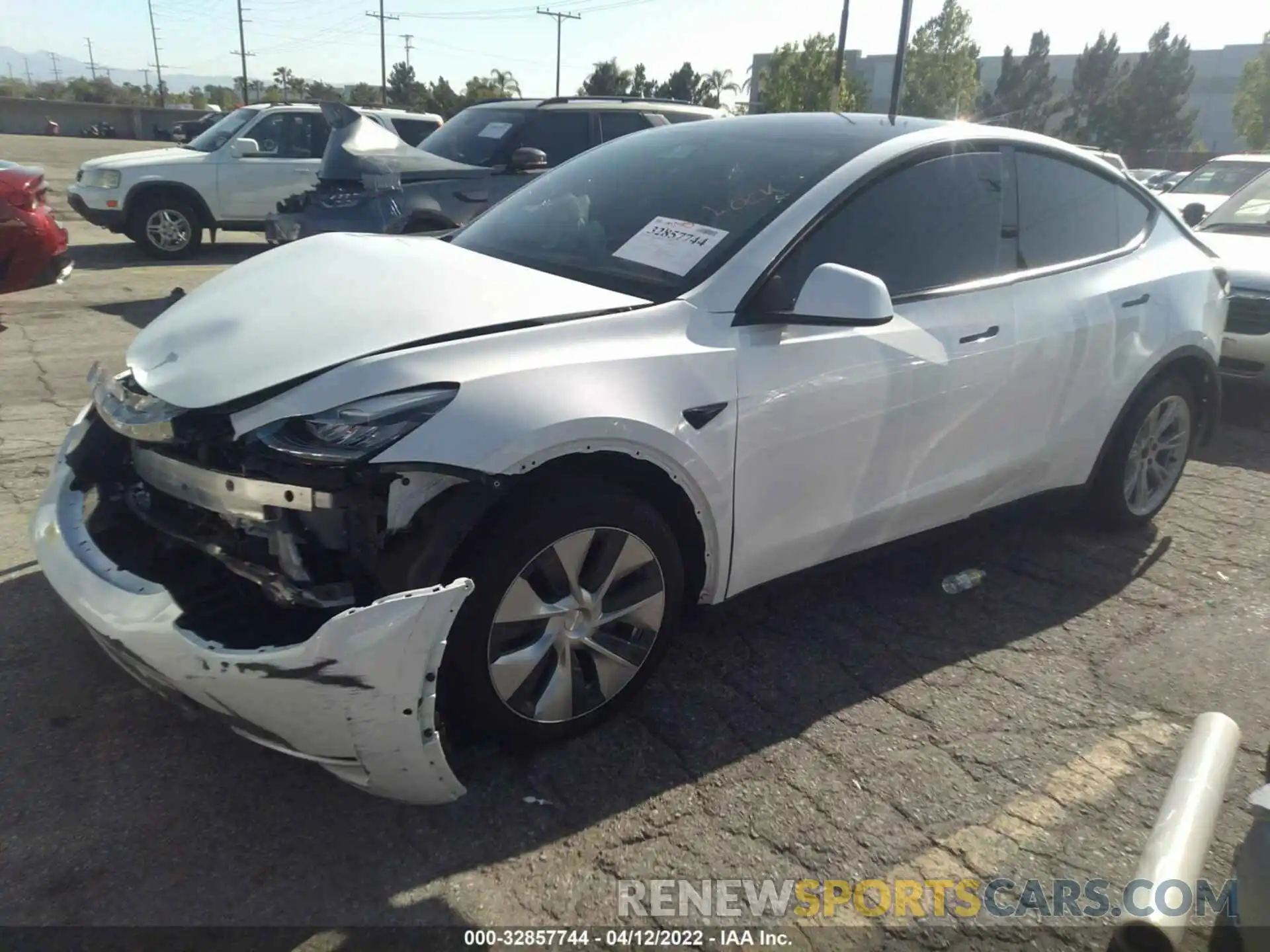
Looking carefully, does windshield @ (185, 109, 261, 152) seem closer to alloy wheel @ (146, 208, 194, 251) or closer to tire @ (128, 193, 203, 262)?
tire @ (128, 193, 203, 262)

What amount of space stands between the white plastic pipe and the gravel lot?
27 centimetres

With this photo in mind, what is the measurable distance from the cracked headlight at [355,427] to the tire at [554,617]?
32 centimetres

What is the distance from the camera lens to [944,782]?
2.77 metres

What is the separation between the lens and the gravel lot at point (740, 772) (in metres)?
2.28

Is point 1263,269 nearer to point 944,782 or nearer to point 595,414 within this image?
point 944,782

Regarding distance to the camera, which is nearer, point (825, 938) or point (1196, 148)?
point (825, 938)

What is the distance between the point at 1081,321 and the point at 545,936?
296 centimetres

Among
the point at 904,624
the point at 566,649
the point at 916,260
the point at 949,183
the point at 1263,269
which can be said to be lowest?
the point at 904,624

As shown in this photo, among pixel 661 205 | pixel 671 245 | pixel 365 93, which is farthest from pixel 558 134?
pixel 365 93

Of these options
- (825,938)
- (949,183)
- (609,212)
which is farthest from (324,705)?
(949,183)

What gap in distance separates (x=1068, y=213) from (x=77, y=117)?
50.0 meters

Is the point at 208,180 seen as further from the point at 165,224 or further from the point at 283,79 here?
the point at 283,79

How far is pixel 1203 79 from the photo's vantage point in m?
75.4

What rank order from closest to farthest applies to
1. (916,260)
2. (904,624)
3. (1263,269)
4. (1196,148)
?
1. (916,260)
2. (904,624)
3. (1263,269)
4. (1196,148)
